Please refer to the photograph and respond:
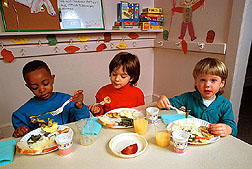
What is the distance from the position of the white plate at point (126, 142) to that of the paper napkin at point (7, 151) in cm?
46

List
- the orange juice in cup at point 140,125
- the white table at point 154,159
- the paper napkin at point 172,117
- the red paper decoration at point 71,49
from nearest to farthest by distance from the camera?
the white table at point 154,159, the orange juice in cup at point 140,125, the paper napkin at point 172,117, the red paper decoration at point 71,49

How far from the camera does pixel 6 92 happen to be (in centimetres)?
187

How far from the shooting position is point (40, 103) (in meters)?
1.22

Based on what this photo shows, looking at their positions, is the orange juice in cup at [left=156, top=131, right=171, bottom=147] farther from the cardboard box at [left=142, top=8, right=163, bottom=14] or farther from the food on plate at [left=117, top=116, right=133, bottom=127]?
the cardboard box at [left=142, top=8, right=163, bottom=14]

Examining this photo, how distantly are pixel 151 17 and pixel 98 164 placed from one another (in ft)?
6.75

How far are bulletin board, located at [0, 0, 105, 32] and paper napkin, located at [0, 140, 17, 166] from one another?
1.29m

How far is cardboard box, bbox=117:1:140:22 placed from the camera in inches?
87.0

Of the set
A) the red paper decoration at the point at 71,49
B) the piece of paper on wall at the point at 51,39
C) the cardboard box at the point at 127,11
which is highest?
the cardboard box at the point at 127,11

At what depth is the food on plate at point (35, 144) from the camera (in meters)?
0.81

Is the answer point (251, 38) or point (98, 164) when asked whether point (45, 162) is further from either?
point (251, 38)

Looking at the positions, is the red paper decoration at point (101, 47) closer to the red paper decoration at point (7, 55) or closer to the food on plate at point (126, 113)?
the red paper decoration at point (7, 55)

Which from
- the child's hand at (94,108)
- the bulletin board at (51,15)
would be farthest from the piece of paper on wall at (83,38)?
the child's hand at (94,108)

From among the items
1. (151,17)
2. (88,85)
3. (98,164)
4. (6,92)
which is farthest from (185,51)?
(6,92)

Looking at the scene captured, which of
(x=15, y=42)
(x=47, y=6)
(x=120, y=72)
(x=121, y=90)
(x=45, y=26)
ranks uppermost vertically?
(x=47, y=6)
